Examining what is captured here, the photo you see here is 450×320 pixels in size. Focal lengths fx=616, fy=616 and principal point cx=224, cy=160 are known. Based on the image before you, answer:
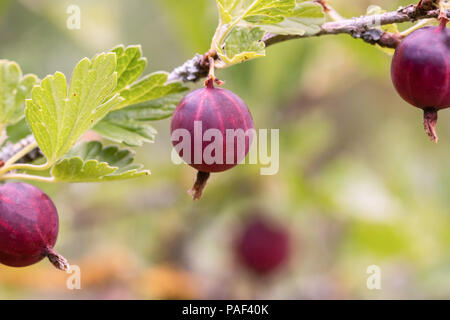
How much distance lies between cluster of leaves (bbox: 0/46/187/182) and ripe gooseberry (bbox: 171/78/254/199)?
10 centimetres

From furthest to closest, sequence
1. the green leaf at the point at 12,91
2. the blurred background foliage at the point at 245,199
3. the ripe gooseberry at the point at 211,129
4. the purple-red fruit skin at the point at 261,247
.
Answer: the purple-red fruit skin at the point at 261,247, the blurred background foliage at the point at 245,199, the green leaf at the point at 12,91, the ripe gooseberry at the point at 211,129

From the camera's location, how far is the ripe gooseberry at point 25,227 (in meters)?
0.99

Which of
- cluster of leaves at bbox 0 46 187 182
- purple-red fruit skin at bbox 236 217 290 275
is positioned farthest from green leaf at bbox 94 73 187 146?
purple-red fruit skin at bbox 236 217 290 275

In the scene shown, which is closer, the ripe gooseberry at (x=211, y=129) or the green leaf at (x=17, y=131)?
the ripe gooseberry at (x=211, y=129)

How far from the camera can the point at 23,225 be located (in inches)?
39.1

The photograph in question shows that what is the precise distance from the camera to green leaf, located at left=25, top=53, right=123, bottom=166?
966 mm

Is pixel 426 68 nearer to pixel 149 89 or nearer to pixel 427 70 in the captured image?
pixel 427 70

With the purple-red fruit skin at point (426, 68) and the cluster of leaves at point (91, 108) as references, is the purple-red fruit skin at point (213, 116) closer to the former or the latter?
the cluster of leaves at point (91, 108)

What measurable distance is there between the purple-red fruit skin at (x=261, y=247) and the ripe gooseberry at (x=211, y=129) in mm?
1962

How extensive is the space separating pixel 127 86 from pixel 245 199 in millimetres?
1932

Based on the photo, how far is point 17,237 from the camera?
0.99 metres

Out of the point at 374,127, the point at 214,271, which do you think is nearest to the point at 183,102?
the point at 214,271

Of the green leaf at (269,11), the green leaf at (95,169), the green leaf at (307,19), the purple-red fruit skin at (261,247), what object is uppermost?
the purple-red fruit skin at (261,247)

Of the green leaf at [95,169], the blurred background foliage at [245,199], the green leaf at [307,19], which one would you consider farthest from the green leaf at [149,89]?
the blurred background foliage at [245,199]
